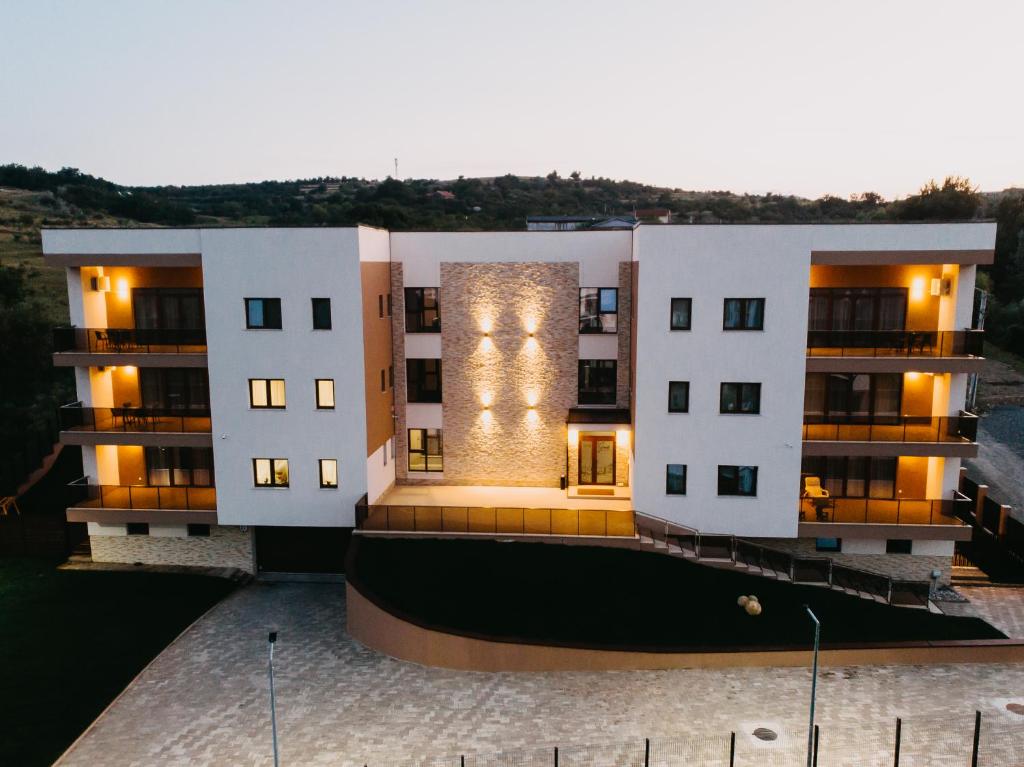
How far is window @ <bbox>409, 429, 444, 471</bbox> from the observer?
26.7 meters

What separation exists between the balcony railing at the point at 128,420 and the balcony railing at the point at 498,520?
6.88m

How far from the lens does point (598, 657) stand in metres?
17.7

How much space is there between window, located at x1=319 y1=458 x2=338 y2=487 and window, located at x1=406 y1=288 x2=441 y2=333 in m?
5.75

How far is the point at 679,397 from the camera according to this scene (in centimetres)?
2228

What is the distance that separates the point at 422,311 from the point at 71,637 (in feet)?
49.1

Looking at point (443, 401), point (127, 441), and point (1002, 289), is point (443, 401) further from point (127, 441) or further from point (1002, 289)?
point (1002, 289)

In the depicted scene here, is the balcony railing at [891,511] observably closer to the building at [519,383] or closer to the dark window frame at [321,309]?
the building at [519,383]

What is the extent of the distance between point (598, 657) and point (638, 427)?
756 cm

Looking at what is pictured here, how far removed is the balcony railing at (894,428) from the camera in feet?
73.0

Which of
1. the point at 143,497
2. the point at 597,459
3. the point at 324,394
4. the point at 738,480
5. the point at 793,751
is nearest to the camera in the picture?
the point at 793,751

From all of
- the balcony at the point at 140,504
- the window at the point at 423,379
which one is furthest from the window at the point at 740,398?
the balcony at the point at 140,504

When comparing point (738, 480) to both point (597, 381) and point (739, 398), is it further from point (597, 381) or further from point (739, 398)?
point (597, 381)

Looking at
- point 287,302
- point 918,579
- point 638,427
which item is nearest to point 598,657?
point 638,427

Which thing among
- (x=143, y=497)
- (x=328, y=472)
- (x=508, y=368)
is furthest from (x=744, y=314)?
(x=143, y=497)
